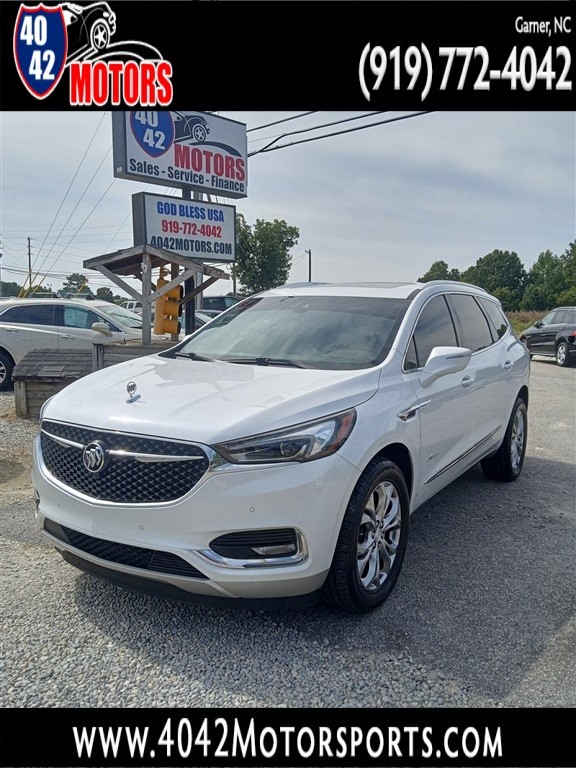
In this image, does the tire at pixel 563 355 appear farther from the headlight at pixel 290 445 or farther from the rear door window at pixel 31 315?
the headlight at pixel 290 445

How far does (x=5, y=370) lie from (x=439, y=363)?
29.8 ft

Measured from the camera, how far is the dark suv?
16500 millimetres

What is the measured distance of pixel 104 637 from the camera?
288 centimetres

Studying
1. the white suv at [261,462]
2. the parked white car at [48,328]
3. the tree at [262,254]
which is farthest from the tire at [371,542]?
the tree at [262,254]

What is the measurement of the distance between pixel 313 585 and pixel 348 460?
603mm

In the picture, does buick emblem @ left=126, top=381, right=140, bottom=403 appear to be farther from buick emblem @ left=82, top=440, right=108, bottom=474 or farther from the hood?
buick emblem @ left=82, top=440, right=108, bottom=474

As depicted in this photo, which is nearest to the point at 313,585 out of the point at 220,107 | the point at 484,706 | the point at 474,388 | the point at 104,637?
the point at 484,706

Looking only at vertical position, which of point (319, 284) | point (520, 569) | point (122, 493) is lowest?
point (520, 569)

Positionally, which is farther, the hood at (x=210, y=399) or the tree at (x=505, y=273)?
the tree at (x=505, y=273)

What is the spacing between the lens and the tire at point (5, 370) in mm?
10500

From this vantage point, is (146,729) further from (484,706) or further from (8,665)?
(484,706)

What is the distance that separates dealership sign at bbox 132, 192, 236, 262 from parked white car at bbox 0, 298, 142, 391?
1612 mm

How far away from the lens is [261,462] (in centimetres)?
262

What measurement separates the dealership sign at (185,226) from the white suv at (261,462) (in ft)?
22.6
